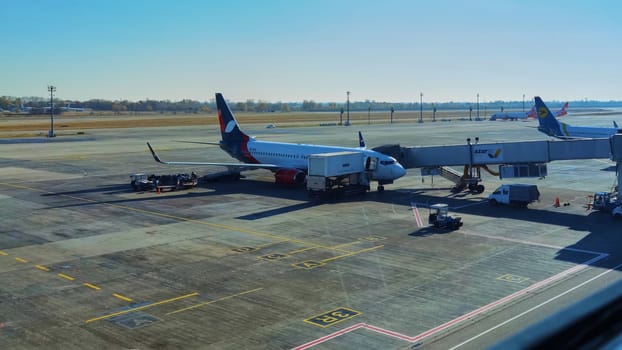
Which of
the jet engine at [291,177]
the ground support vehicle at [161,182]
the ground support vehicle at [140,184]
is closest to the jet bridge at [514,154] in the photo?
the jet engine at [291,177]

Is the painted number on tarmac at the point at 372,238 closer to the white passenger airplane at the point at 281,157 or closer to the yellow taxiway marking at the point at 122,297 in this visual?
the yellow taxiway marking at the point at 122,297

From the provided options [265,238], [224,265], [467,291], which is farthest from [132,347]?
[265,238]

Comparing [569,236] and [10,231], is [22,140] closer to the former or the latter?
[10,231]

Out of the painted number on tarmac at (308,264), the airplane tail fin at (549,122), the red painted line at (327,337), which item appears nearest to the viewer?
the red painted line at (327,337)

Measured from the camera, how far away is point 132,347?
20.0 meters

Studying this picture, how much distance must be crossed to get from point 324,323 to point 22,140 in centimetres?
11765

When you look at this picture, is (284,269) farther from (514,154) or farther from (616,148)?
(514,154)

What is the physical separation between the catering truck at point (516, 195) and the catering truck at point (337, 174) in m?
12.0

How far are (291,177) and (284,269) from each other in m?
28.5

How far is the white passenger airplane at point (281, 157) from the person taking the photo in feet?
177

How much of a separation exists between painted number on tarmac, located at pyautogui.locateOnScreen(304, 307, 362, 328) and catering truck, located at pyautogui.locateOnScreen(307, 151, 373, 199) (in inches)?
1070

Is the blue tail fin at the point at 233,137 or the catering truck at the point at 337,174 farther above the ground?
the blue tail fin at the point at 233,137

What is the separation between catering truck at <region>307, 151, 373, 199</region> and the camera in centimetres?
5078

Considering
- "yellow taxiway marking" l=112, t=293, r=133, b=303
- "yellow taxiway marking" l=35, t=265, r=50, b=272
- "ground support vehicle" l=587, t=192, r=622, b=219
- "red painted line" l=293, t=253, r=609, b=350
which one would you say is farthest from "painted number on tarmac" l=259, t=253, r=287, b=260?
"ground support vehicle" l=587, t=192, r=622, b=219
